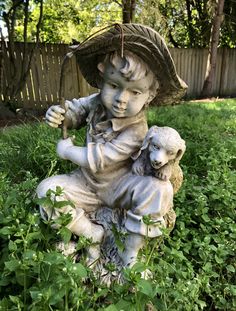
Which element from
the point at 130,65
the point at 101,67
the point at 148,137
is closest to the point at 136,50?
the point at 130,65

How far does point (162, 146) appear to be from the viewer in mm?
1680

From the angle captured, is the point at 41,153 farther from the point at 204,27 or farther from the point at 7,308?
the point at 204,27

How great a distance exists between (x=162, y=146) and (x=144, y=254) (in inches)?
20.4

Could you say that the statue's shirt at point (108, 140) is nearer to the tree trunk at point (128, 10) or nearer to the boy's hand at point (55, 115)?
the boy's hand at point (55, 115)

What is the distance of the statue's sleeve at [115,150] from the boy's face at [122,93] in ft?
0.36

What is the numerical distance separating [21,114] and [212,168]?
565cm

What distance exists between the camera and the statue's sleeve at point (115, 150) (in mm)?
1774

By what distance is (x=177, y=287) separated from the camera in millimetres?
1515

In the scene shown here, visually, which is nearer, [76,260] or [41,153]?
[76,260]

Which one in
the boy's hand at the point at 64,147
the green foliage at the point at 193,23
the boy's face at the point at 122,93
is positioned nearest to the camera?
the boy's face at the point at 122,93

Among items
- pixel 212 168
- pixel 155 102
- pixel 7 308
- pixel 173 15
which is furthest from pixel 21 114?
pixel 173 15

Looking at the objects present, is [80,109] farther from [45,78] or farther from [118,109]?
[45,78]

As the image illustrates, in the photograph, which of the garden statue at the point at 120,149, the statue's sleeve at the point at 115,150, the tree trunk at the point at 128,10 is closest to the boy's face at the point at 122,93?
the garden statue at the point at 120,149

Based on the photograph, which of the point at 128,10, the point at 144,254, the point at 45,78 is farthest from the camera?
the point at 45,78
